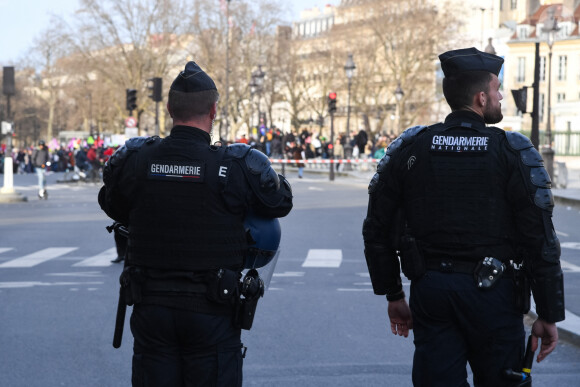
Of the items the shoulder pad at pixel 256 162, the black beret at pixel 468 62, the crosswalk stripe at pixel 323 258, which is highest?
the black beret at pixel 468 62

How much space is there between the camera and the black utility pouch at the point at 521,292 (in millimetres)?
4379

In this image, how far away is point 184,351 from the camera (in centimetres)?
446

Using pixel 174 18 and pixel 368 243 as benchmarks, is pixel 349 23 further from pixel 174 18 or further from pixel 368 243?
pixel 368 243

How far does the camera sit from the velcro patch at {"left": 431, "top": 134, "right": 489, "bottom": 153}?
4469mm

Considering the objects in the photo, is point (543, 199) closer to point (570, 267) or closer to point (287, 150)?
point (570, 267)

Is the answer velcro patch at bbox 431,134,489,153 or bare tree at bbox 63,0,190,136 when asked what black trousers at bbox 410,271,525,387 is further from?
bare tree at bbox 63,0,190,136

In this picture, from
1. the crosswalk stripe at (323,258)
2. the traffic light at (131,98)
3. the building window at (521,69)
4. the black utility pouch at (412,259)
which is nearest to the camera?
the black utility pouch at (412,259)

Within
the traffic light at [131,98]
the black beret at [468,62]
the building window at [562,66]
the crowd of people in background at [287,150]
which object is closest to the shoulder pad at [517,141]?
the black beret at [468,62]

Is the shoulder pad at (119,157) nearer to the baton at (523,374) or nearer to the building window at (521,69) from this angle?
the baton at (523,374)

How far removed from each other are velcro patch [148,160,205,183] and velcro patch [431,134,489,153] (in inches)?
34.4

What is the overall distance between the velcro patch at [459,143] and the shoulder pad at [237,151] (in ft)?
2.30

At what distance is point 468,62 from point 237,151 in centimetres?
93

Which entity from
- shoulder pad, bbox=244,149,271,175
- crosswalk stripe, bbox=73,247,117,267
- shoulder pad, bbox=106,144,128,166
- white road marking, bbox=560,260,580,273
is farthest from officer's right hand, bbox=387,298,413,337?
crosswalk stripe, bbox=73,247,117,267

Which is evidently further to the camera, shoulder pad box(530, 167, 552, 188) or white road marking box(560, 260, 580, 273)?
white road marking box(560, 260, 580, 273)
